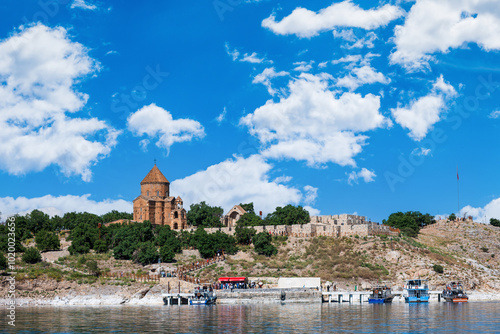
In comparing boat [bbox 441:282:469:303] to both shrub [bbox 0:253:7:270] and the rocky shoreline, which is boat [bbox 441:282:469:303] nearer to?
the rocky shoreline

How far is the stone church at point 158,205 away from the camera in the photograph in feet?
312

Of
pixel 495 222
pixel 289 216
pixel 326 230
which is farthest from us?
pixel 495 222

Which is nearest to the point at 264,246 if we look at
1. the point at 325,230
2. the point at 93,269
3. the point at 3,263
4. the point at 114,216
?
the point at 325,230

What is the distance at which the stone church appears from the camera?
95000 millimetres

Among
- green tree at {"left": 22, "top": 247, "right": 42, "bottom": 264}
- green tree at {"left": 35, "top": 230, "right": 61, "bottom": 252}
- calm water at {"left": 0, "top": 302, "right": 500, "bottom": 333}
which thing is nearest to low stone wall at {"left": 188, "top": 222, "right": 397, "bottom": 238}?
green tree at {"left": 35, "top": 230, "right": 61, "bottom": 252}

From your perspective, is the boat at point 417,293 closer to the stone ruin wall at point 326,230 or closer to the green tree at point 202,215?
the stone ruin wall at point 326,230

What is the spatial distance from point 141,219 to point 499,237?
66124mm

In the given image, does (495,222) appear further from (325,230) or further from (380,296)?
(380,296)

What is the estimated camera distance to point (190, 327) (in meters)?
34.8

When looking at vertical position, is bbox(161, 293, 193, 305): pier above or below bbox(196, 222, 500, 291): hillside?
below

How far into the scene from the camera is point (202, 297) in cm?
5634

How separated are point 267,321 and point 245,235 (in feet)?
146

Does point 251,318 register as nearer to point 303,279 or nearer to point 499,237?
point 303,279

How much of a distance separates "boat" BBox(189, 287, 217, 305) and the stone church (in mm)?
39281
